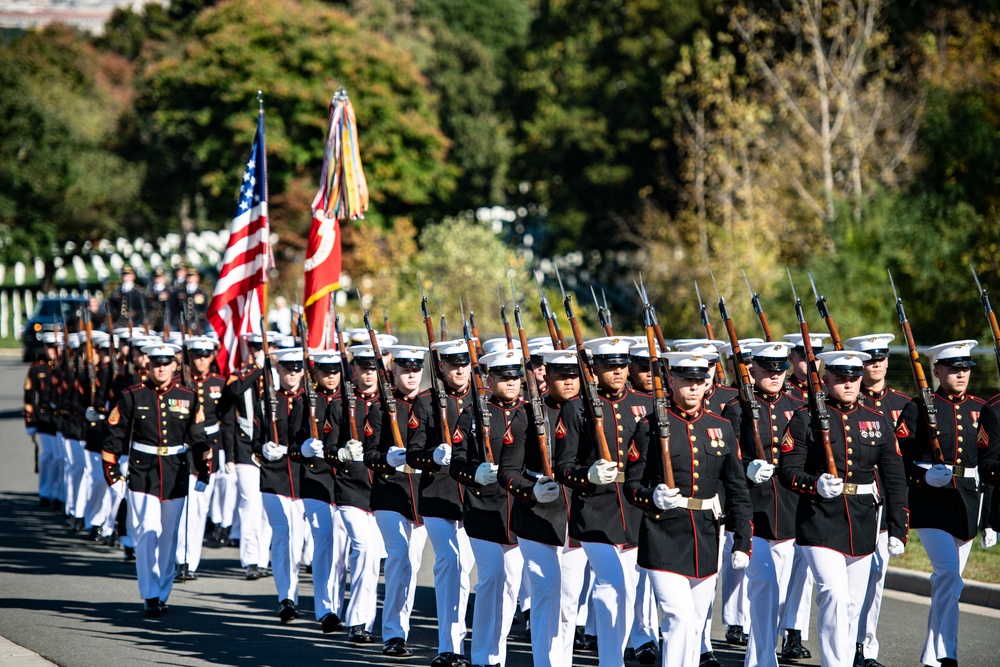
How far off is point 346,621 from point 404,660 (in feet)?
3.17

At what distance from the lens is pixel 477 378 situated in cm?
936

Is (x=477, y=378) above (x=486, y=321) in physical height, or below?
below

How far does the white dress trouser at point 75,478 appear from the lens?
1645cm

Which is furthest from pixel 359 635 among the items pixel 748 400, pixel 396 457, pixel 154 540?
pixel 748 400

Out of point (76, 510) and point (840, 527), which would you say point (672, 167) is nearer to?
point (76, 510)

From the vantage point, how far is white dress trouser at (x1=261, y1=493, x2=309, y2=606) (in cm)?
1074

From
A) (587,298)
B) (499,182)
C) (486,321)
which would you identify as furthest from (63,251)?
(486,321)

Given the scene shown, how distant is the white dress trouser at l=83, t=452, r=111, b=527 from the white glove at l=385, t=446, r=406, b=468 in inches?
262

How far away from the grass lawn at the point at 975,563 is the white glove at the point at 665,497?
17.3 feet

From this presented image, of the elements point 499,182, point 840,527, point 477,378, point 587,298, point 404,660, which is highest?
point 499,182

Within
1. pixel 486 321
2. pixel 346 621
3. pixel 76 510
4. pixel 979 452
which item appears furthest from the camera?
pixel 486 321

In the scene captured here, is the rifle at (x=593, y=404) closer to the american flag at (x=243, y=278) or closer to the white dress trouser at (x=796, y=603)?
the white dress trouser at (x=796, y=603)

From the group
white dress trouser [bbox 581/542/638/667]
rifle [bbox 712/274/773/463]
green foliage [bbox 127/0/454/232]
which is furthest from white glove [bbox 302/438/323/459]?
green foliage [bbox 127/0/454/232]

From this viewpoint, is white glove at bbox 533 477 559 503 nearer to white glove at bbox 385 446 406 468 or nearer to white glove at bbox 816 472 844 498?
white glove at bbox 816 472 844 498
